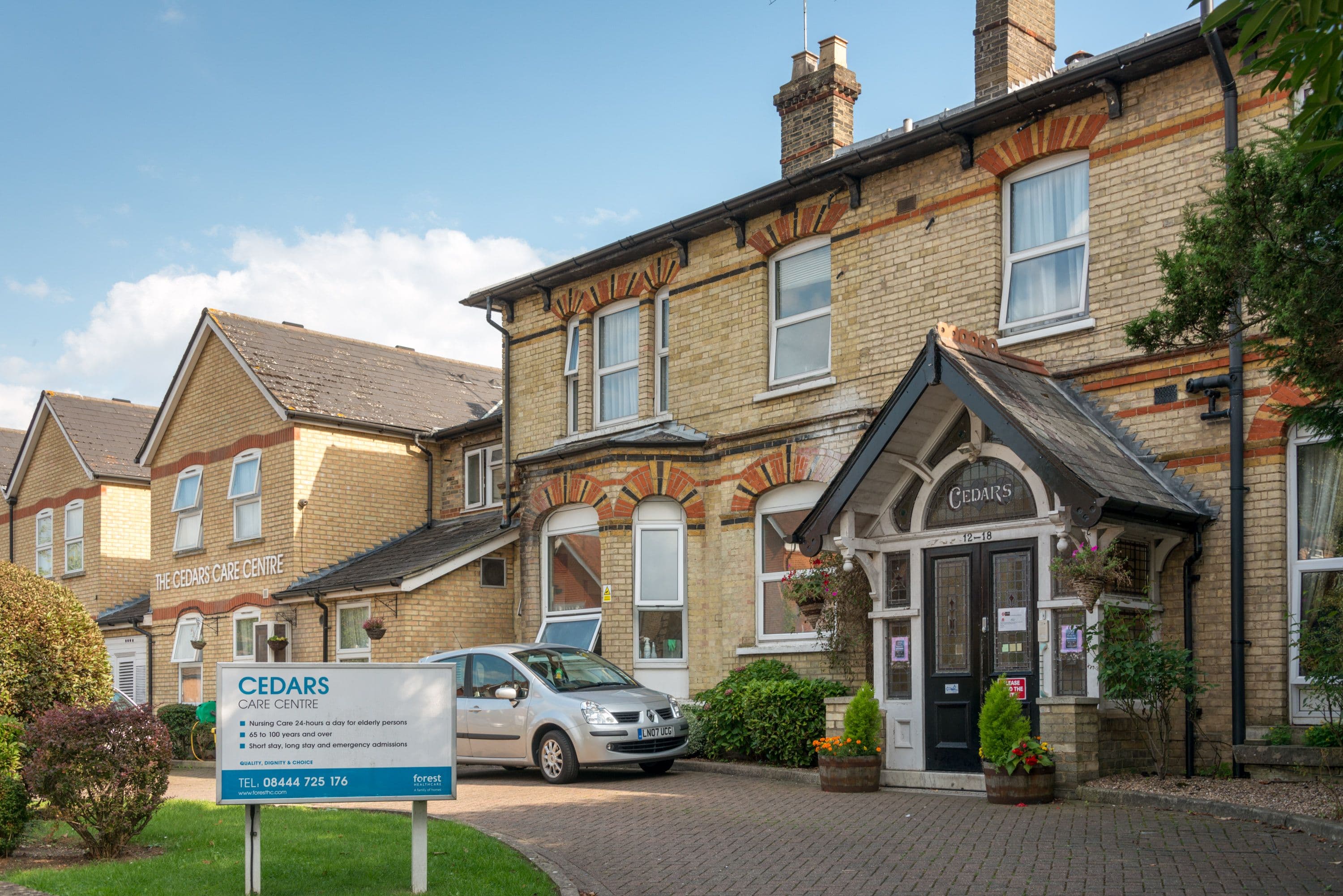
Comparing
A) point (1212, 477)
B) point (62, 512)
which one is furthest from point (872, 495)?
point (62, 512)

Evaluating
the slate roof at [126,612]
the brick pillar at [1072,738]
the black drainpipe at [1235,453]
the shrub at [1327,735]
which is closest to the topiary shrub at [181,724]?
the slate roof at [126,612]

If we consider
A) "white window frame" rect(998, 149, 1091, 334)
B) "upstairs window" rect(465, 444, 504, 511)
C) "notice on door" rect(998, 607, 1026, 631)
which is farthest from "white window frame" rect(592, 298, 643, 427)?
"notice on door" rect(998, 607, 1026, 631)

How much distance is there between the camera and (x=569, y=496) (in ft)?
63.1

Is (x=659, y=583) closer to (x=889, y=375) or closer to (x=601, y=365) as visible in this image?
(x=601, y=365)

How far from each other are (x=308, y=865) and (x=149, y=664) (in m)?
20.1

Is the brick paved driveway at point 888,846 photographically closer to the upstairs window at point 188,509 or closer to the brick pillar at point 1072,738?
the brick pillar at point 1072,738

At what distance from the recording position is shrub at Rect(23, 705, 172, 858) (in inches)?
389

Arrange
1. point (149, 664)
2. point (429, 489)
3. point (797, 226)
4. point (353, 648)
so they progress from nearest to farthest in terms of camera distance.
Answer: point (797, 226) → point (353, 648) → point (429, 489) → point (149, 664)

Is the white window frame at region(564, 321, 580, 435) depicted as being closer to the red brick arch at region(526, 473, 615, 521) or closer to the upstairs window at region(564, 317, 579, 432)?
the upstairs window at region(564, 317, 579, 432)

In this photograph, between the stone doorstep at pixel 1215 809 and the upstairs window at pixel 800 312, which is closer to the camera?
the stone doorstep at pixel 1215 809

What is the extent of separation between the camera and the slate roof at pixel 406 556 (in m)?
21.2

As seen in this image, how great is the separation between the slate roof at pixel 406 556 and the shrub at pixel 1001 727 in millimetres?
11154

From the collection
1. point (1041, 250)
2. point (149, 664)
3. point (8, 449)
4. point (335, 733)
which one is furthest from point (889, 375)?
point (8, 449)

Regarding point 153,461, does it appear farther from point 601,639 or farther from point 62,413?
point 601,639
